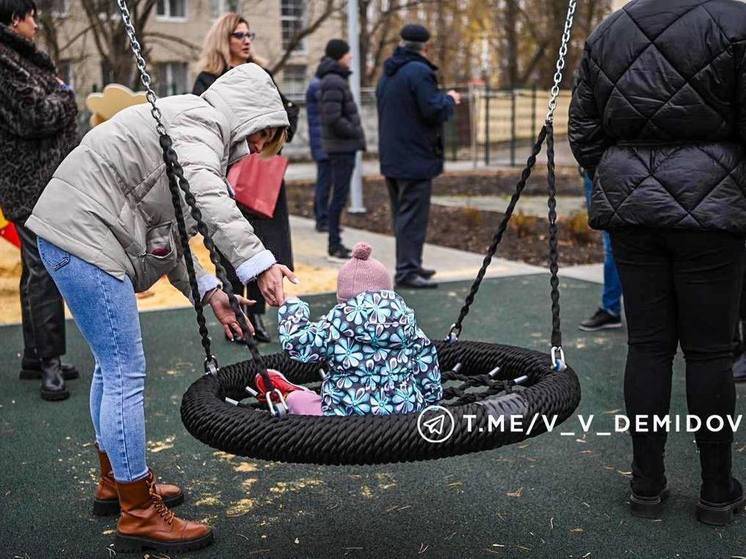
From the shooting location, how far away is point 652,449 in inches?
127

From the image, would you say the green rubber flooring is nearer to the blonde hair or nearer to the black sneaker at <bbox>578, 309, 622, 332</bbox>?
the black sneaker at <bbox>578, 309, 622, 332</bbox>

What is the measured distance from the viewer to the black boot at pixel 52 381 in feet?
15.5

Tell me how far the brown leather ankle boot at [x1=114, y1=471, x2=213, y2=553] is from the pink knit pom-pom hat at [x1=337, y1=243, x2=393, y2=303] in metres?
0.93

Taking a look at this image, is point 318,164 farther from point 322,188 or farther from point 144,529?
point 144,529

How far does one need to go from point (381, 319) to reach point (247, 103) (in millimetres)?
773

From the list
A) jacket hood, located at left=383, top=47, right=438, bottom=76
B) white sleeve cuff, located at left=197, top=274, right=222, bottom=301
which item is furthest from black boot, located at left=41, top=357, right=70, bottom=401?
jacket hood, located at left=383, top=47, right=438, bottom=76

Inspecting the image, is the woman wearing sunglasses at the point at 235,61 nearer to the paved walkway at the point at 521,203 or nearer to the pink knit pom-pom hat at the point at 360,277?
the pink knit pom-pom hat at the point at 360,277

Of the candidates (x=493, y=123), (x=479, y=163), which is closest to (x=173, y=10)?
(x=493, y=123)

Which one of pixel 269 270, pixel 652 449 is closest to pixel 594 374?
pixel 652 449

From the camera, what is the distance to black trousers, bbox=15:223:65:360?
470 cm

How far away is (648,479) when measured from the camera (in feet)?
10.6

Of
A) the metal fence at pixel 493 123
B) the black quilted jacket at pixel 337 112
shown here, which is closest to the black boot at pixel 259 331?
the black quilted jacket at pixel 337 112

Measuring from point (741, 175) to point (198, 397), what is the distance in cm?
177

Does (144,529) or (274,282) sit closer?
(274,282)
